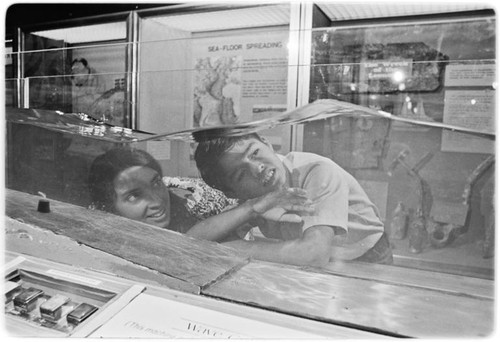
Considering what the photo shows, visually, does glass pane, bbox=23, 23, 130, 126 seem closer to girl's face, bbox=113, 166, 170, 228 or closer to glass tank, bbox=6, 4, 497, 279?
glass tank, bbox=6, 4, 497, 279

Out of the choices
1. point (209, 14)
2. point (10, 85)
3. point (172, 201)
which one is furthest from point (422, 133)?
point (10, 85)

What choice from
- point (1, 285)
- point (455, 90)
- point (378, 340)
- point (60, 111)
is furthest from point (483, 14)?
point (1, 285)

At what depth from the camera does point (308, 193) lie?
43.0 inches

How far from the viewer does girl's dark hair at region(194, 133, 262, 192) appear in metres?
1.15

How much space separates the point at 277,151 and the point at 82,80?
627mm

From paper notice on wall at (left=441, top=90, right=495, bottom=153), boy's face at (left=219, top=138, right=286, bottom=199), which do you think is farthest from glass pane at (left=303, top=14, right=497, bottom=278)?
boy's face at (left=219, top=138, right=286, bottom=199)

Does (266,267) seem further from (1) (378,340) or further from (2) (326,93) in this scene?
(2) (326,93)

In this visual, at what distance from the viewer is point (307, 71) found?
41.9 inches

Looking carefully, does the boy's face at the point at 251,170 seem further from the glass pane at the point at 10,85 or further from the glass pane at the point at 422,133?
the glass pane at the point at 10,85

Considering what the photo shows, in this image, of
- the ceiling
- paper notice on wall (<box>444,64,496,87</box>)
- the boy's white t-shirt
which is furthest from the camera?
the ceiling

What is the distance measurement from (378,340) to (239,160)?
1.73 feet

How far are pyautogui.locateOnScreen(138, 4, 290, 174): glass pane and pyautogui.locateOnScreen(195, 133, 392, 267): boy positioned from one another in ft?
0.17

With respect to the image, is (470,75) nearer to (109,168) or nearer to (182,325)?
(182,325)

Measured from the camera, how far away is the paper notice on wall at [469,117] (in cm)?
93
